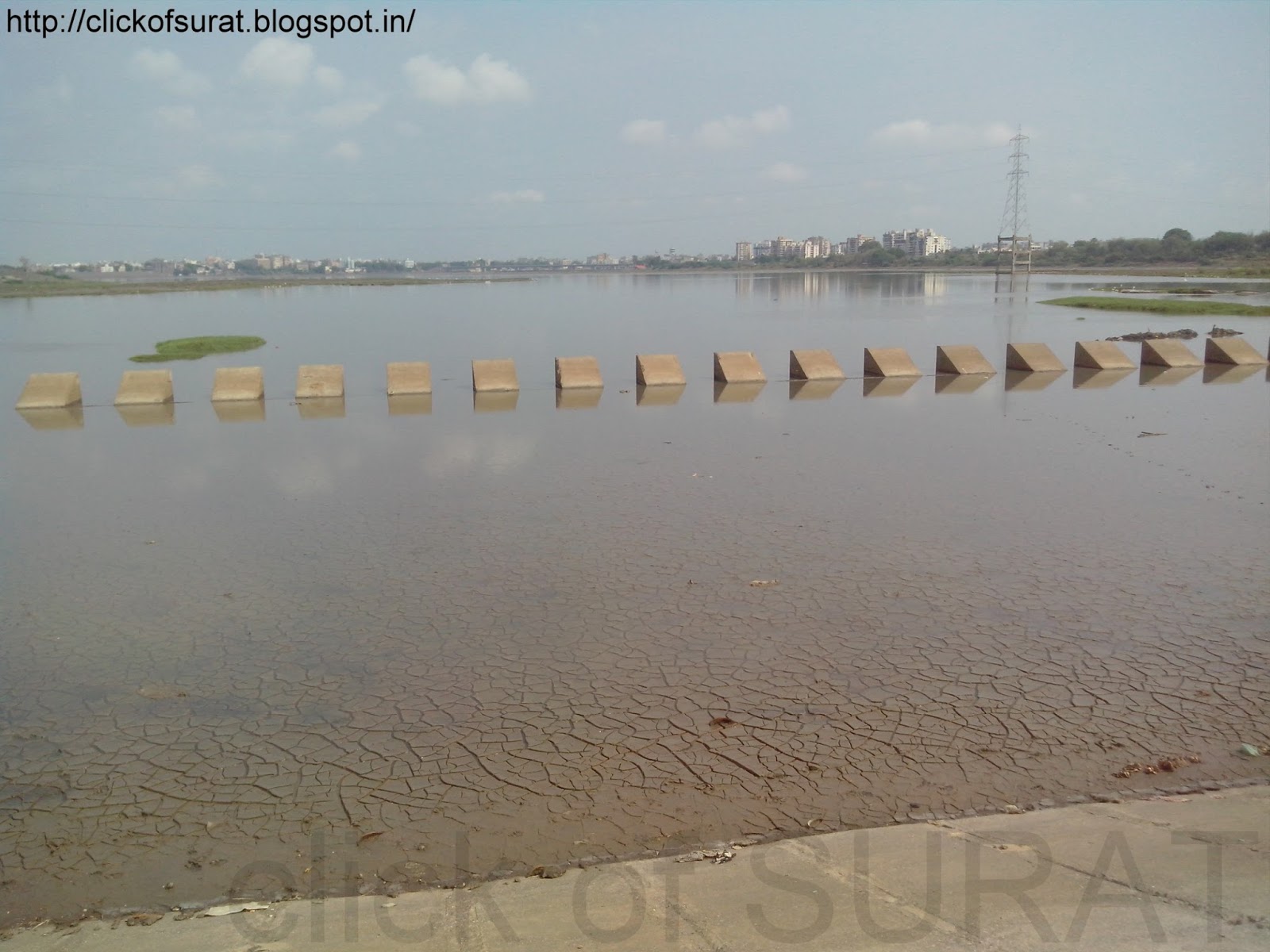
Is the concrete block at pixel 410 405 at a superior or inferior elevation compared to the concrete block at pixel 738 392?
inferior

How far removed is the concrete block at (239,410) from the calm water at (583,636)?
110cm

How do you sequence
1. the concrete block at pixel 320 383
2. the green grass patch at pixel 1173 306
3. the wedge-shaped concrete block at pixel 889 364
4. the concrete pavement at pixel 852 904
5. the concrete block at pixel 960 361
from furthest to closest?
1. the green grass patch at pixel 1173 306
2. the concrete block at pixel 960 361
3. the wedge-shaped concrete block at pixel 889 364
4. the concrete block at pixel 320 383
5. the concrete pavement at pixel 852 904

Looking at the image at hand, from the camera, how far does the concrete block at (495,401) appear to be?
15.1 m

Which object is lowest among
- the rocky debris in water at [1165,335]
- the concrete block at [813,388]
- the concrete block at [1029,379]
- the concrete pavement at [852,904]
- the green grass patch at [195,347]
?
the concrete pavement at [852,904]

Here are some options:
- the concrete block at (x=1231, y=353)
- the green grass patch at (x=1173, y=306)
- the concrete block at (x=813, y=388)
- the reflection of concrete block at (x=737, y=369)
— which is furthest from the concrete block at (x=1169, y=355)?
the green grass patch at (x=1173, y=306)

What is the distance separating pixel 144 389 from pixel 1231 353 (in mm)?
17810

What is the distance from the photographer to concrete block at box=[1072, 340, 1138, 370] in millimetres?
18344

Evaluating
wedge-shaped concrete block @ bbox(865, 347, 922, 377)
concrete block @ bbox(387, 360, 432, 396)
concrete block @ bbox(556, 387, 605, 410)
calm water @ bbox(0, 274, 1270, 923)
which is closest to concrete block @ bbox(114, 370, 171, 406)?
calm water @ bbox(0, 274, 1270, 923)

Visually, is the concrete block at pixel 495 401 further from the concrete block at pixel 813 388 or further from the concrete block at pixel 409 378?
the concrete block at pixel 813 388

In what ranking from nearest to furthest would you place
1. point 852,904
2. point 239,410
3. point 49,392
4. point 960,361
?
1. point 852,904
2. point 239,410
3. point 49,392
4. point 960,361

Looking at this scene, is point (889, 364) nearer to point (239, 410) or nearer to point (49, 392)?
point (239, 410)

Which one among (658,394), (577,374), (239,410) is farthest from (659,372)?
(239,410)

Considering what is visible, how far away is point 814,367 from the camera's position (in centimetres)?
1781

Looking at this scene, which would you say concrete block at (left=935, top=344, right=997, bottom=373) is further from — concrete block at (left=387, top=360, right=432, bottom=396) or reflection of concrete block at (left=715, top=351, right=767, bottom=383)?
concrete block at (left=387, top=360, right=432, bottom=396)
